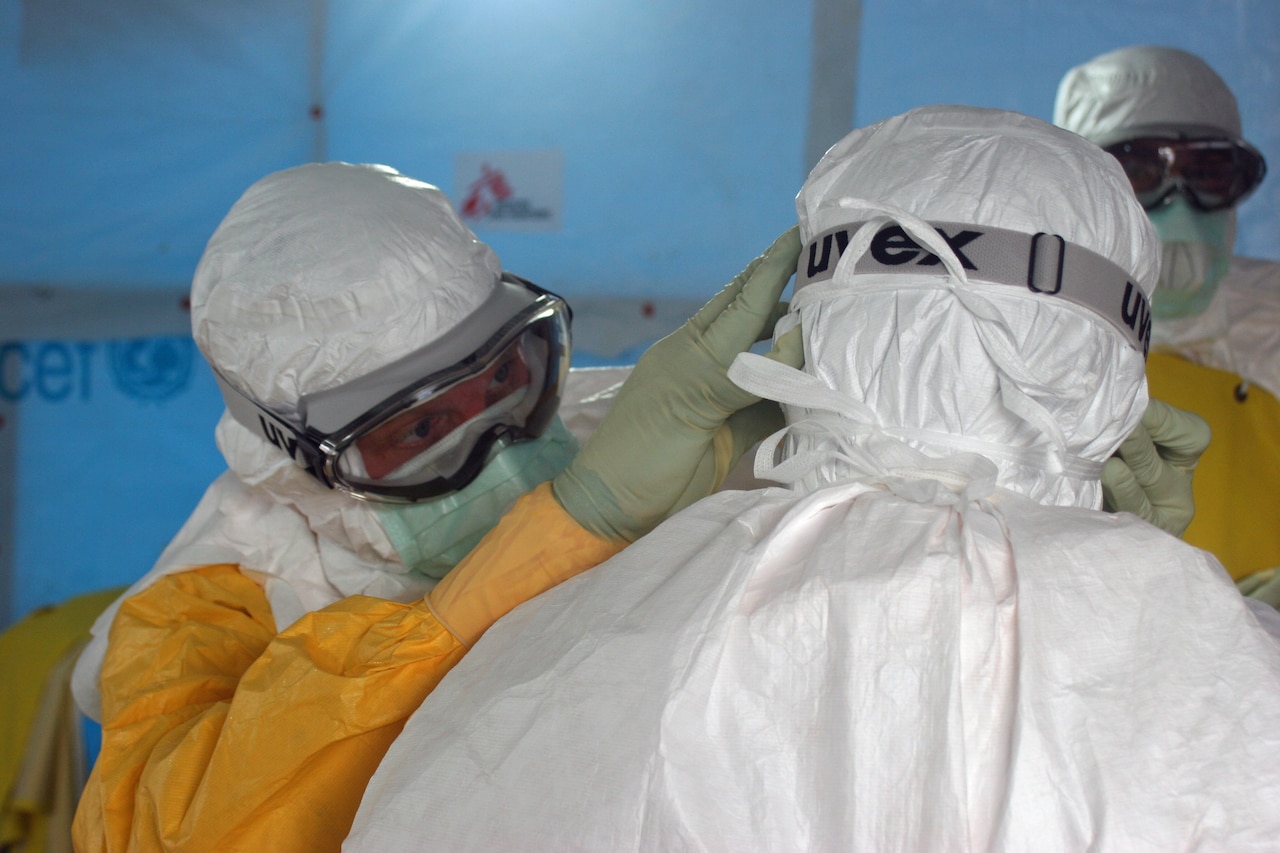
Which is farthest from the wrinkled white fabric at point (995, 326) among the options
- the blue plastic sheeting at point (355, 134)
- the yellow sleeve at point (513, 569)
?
the blue plastic sheeting at point (355, 134)

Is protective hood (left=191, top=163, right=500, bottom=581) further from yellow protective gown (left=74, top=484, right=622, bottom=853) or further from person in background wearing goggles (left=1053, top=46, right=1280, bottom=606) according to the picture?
person in background wearing goggles (left=1053, top=46, right=1280, bottom=606)

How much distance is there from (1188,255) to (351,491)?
1357 millimetres

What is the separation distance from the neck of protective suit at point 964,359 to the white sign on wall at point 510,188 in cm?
156

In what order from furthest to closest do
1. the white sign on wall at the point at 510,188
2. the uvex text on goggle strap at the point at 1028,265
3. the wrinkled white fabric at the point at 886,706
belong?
1. the white sign on wall at the point at 510,188
2. the uvex text on goggle strap at the point at 1028,265
3. the wrinkled white fabric at the point at 886,706

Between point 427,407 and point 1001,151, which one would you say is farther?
point 427,407

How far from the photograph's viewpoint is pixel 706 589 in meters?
0.70

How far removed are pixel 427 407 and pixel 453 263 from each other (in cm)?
19

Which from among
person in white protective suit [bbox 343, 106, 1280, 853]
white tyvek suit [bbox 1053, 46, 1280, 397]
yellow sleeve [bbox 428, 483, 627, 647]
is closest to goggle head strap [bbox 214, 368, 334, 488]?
yellow sleeve [bbox 428, 483, 627, 647]

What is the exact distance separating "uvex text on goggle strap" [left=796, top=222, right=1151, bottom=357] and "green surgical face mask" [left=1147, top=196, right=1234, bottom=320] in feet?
3.25

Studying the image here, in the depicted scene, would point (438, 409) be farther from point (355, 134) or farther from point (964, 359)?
point (355, 134)

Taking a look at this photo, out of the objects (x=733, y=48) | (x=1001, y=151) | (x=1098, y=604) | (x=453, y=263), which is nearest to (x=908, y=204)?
(x=1001, y=151)

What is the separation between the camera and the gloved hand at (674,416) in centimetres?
90

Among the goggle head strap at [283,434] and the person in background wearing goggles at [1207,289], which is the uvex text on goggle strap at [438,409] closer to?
the goggle head strap at [283,434]

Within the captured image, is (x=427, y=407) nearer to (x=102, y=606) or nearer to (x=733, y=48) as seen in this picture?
(x=733, y=48)
